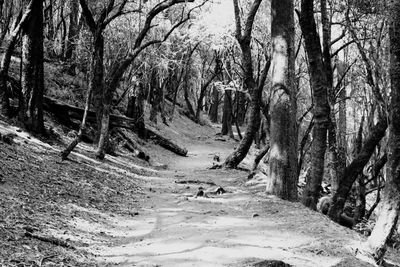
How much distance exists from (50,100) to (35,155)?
5198 millimetres

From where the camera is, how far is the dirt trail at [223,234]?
16.8ft

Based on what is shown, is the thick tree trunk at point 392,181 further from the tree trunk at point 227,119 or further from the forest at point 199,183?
the tree trunk at point 227,119

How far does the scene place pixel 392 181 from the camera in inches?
204

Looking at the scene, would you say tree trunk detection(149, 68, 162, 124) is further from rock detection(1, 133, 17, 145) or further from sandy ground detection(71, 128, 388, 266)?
rock detection(1, 133, 17, 145)

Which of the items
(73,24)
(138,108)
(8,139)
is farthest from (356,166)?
(73,24)

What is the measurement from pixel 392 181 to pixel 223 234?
2.35 m

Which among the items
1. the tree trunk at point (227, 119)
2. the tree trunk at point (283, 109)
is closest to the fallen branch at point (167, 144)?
the tree trunk at point (227, 119)

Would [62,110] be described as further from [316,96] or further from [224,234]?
[224,234]

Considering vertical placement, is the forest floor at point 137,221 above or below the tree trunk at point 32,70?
below

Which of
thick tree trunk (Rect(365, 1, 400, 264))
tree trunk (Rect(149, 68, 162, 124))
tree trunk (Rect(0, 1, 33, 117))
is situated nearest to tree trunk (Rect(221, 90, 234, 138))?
tree trunk (Rect(149, 68, 162, 124))

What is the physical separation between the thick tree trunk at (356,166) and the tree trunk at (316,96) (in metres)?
0.84

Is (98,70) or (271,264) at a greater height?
(98,70)

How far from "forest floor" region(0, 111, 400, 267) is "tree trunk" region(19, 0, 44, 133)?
0.69 meters

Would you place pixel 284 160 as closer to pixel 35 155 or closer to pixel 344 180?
pixel 344 180
